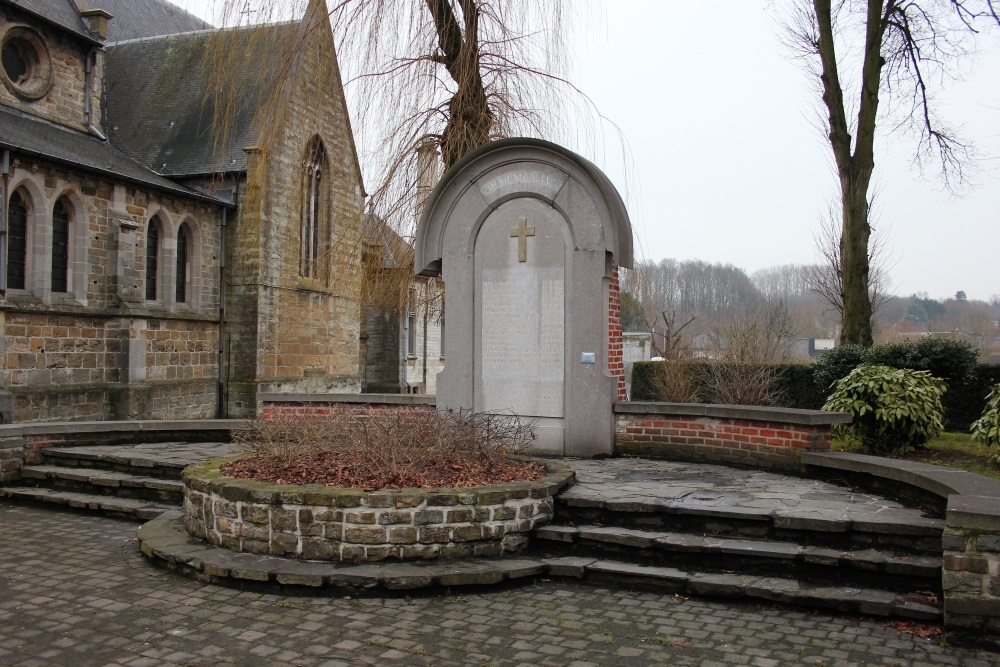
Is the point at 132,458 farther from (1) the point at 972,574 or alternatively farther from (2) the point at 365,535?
(1) the point at 972,574

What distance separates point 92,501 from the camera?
824cm

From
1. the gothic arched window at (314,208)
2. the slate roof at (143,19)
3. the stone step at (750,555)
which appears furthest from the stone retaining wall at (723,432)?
the slate roof at (143,19)

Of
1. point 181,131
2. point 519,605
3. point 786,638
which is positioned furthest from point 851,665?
point 181,131

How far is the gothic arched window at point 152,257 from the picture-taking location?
67.1 ft

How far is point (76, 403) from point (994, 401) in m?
17.6

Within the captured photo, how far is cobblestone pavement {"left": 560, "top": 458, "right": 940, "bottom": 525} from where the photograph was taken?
578cm

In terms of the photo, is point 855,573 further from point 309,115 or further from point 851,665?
point 309,115

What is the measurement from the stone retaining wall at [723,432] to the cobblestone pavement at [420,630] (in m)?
3.25

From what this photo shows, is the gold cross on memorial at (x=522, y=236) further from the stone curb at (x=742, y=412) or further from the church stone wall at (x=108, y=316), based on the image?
the church stone wall at (x=108, y=316)

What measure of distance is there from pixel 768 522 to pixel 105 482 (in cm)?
696

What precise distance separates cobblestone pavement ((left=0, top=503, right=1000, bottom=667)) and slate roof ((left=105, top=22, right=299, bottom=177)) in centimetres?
1679

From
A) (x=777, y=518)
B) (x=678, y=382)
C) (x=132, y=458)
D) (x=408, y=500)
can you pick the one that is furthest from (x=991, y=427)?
(x=132, y=458)

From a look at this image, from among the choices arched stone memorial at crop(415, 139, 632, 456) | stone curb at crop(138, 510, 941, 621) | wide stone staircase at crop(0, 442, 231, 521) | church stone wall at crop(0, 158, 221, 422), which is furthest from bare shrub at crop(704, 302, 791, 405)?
church stone wall at crop(0, 158, 221, 422)

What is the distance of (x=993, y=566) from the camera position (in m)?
4.45
